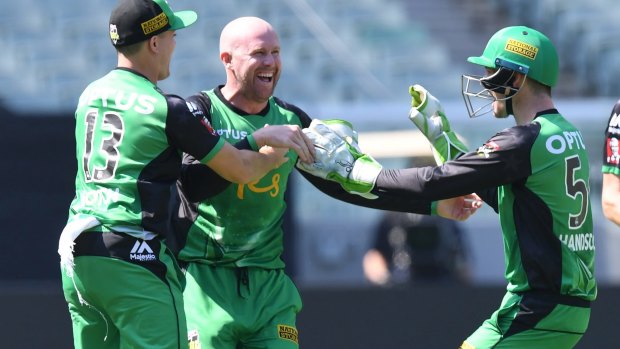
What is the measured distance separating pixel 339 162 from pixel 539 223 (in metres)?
0.87

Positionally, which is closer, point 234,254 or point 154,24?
point 154,24

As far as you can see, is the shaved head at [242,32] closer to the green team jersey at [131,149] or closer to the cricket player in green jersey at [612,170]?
the green team jersey at [131,149]

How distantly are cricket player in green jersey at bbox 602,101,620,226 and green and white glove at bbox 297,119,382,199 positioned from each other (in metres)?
0.97

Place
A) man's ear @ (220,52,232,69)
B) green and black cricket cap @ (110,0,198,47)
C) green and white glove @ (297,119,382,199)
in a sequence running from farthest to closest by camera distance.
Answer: man's ear @ (220,52,232,69) → green and white glove @ (297,119,382,199) → green and black cricket cap @ (110,0,198,47)

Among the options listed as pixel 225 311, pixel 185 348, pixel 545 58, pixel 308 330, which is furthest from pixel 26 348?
pixel 545 58

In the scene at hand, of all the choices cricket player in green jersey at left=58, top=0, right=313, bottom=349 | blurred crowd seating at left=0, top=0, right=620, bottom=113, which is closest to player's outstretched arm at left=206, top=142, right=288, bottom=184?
cricket player in green jersey at left=58, top=0, right=313, bottom=349

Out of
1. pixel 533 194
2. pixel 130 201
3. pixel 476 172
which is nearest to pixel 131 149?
pixel 130 201

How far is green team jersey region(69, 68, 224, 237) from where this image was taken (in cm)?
432

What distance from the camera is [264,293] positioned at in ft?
16.6

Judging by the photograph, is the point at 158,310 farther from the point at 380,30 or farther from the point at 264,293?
the point at 380,30

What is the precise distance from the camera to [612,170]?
16.1ft

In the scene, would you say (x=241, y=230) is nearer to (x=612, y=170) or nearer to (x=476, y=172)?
(x=476, y=172)

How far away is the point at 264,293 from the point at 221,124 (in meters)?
0.76

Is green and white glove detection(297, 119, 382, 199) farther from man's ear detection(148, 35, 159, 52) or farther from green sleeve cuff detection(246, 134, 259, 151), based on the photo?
man's ear detection(148, 35, 159, 52)
